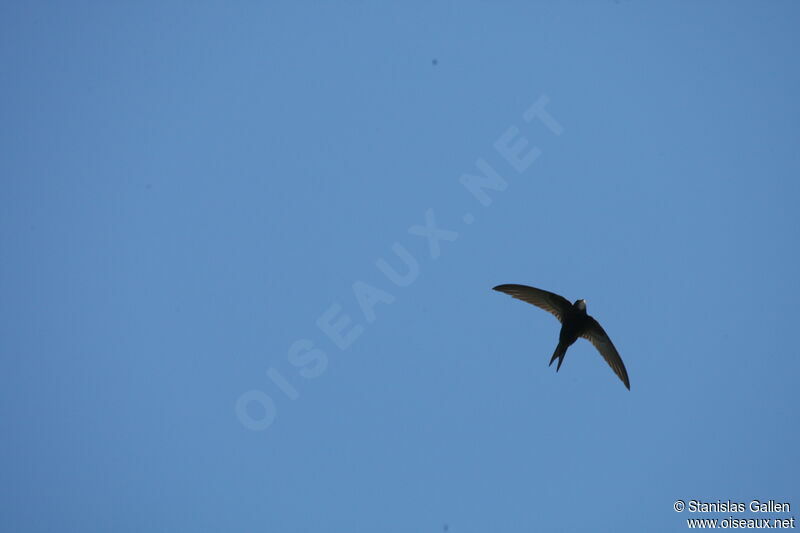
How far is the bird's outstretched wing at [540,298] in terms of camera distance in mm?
11961

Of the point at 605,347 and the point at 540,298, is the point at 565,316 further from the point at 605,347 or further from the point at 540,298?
the point at 605,347

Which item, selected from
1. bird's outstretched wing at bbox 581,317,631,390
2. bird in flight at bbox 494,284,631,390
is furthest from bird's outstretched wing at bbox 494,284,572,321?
bird's outstretched wing at bbox 581,317,631,390

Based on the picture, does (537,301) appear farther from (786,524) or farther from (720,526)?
(786,524)

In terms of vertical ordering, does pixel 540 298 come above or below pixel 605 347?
below

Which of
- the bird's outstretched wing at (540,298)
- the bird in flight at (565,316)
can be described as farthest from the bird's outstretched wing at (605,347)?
the bird's outstretched wing at (540,298)

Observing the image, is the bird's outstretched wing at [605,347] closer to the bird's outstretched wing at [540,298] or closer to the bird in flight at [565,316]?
the bird in flight at [565,316]

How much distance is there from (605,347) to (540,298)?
5.74 feet

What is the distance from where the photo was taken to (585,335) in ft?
41.3

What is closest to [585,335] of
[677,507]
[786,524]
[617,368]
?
[617,368]

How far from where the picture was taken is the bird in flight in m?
11.9

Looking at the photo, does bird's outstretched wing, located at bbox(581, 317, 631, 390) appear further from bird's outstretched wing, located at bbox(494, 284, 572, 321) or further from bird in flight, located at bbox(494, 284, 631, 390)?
bird's outstretched wing, located at bbox(494, 284, 572, 321)

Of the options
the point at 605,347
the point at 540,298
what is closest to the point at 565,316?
the point at 540,298

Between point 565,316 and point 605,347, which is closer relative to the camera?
point 565,316

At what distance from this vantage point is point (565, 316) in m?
12.2
